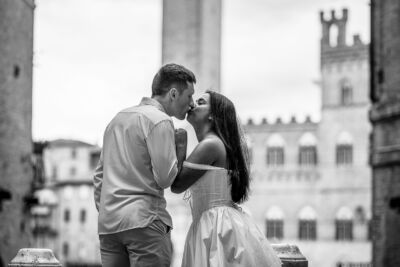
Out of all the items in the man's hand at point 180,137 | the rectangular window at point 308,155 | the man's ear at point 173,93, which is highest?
the man's ear at point 173,93

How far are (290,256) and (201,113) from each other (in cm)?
166

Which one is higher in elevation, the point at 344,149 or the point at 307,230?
the point at 344,149

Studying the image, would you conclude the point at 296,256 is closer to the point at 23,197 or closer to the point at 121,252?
the point at 121,252

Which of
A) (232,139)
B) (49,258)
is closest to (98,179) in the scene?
(232,139)

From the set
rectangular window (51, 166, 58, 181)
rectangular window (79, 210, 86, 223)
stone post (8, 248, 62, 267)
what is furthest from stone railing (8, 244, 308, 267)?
rectangular window (51, 166, 58, 181)

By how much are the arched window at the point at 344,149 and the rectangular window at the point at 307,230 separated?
10.7 ft

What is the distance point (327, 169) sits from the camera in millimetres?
39312

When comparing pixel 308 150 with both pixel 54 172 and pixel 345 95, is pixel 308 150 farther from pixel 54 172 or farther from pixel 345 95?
pixel 54 172

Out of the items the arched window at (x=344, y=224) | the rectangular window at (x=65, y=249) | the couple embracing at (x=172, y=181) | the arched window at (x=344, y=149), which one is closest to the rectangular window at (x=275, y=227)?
the arched window at (x=344, y=224)

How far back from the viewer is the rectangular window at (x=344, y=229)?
38.0 metres

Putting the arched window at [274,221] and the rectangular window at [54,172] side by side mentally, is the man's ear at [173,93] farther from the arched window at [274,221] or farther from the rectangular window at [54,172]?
the rectangular window at [54,172]

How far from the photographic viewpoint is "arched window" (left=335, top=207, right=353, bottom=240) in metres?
38.0

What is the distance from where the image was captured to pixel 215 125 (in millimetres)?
3793

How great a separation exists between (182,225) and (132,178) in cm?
3226
